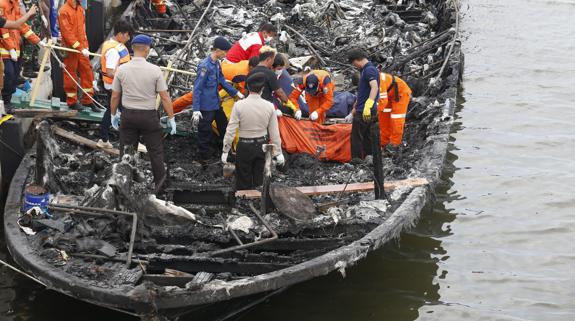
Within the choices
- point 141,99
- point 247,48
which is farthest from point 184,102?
point 141,99

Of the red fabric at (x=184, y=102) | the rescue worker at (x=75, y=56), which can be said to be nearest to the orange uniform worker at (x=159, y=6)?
the rescue worker at (x=75, y=56)

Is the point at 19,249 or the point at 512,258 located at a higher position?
the point at 19,249

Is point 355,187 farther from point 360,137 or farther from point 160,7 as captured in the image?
point 160,7

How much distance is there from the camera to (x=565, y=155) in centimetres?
1309

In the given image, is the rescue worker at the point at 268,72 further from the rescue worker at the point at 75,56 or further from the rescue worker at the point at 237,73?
the rescue worker at the point at 75,56

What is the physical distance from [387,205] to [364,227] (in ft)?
1.66

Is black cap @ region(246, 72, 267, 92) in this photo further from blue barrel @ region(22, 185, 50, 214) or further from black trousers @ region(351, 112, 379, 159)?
blue barrel @ region(22, 185, 50, 214)

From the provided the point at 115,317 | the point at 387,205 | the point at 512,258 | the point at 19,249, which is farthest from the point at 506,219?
the point at 19,249

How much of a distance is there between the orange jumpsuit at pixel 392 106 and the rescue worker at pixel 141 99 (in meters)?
3.14

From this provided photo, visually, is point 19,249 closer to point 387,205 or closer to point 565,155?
point 387,205

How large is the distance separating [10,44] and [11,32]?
0.20 metres

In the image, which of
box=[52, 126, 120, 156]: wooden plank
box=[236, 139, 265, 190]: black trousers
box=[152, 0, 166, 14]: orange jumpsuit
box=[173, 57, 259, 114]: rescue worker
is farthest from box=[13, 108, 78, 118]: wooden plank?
box=[152, 0, 166, 14]: orange jumpsuit

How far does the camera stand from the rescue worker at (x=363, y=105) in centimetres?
937

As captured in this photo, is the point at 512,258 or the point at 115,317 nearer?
the point at 115,317
